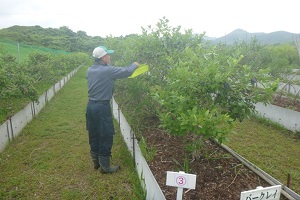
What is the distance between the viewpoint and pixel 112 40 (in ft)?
35.3

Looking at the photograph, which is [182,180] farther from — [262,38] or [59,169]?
[262,38]

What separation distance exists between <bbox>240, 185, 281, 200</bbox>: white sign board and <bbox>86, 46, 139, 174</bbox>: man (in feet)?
7.22

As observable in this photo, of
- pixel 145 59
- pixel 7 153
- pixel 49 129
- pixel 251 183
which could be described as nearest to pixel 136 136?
pixel 145 59

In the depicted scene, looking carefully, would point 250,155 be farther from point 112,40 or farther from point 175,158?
point 112,40

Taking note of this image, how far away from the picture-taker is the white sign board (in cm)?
190

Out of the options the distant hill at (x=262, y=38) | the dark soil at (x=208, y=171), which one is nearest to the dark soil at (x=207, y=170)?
the dark soil at (x=208, y=171)

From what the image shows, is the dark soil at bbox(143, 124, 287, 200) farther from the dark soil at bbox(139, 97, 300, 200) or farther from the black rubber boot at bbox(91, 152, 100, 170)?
the black rubber boot at bbox(91, 152, 100, 170)

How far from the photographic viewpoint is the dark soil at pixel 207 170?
2.78 metres

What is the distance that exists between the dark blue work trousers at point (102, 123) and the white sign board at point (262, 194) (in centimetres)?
226

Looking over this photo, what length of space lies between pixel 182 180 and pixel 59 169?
2718 millimetres

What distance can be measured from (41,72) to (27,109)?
A: 4.43 meters

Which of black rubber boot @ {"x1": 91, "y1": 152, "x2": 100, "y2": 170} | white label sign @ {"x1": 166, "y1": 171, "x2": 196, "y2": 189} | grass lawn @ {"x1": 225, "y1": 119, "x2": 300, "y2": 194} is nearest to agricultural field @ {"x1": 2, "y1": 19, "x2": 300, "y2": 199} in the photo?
grass lawn @ {"x1": 225, "y1": 119, "x2": 300, "y2": 194}

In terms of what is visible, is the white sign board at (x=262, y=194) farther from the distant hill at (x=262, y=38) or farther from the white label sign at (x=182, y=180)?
the distant hill at (x=262, y=38)

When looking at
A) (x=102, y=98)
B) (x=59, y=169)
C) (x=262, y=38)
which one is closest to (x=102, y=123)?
(x=102, y=98)
